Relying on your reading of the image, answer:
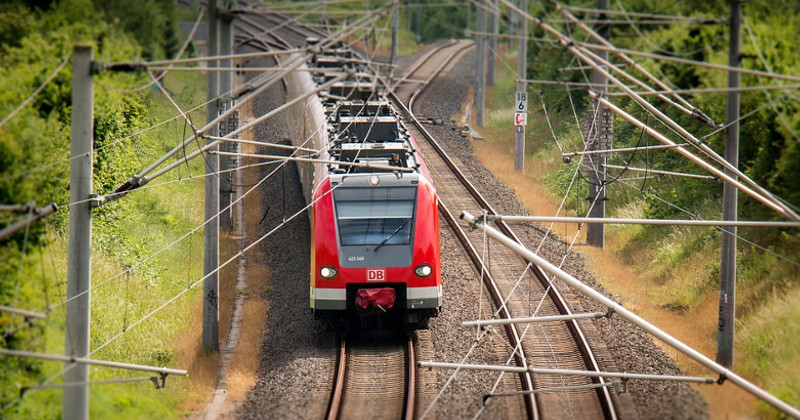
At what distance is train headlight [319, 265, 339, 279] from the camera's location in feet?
53.2

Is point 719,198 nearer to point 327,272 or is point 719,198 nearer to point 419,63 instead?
point 327,272

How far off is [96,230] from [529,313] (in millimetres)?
9462

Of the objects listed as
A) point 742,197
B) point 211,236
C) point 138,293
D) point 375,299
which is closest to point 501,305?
point 375,299

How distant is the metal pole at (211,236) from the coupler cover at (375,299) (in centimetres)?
267

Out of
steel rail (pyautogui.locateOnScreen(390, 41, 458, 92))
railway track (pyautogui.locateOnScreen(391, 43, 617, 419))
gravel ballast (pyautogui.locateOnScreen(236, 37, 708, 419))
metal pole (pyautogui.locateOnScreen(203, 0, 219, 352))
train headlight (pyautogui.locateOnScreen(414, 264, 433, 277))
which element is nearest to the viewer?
gravel ballast (pyautogui.locateOnScreen(236, 37, 708, 419))

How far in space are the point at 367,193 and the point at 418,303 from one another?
216 centimetres

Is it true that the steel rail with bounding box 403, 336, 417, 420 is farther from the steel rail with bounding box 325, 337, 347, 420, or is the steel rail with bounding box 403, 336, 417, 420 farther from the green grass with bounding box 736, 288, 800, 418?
the green grass with bounding box 736, 288, 800, 418

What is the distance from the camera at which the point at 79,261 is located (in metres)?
11.7

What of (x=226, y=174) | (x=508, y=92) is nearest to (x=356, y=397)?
(x=226, y=174)

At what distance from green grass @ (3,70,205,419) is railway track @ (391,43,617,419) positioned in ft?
19.0

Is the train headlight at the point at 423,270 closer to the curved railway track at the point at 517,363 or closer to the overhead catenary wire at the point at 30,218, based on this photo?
the curved railway track at the point at 517,363

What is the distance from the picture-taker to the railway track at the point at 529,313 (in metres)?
14.3

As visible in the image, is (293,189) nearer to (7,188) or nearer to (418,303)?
(418,303)

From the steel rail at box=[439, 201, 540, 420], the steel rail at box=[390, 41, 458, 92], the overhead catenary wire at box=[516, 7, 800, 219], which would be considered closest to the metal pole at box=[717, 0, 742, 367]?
the overhead catenary wire at box=[516, 7, 800, 219]
